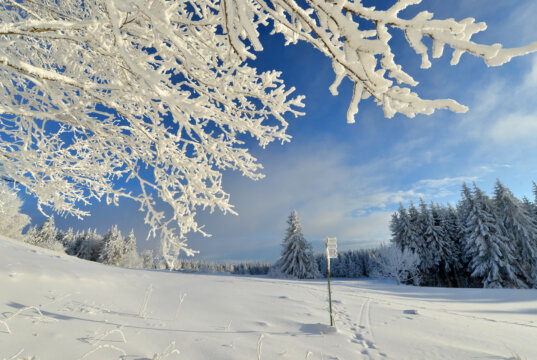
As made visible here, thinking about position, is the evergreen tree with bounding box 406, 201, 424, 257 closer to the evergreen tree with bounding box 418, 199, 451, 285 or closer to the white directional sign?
the evergreen tree with bounding box 418, 199, 451, 285

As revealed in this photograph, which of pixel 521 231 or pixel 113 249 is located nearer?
pixel 521 231

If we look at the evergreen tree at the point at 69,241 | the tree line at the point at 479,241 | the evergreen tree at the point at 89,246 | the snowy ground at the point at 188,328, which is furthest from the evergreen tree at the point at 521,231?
the evergreen tree at the point at 69,241

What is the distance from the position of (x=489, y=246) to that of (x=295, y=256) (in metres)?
22.4

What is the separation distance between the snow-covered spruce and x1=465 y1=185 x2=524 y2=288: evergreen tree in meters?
19.3

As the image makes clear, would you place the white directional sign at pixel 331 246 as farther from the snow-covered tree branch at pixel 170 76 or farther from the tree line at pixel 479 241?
the tree line at pixel 479 241

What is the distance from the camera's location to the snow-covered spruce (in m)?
32.8

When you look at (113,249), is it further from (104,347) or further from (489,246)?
(489,246)

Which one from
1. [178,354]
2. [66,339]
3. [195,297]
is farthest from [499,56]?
[195,297]

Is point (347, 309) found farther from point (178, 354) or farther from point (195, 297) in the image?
point (178, 354)

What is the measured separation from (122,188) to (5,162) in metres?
1.19

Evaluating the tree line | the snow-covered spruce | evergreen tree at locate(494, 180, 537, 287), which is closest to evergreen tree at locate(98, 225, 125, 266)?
the snow-covered spruce

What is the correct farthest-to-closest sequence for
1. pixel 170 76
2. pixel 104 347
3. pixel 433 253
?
pixel 433 253 < pixel 104 347 < pixel 170 76

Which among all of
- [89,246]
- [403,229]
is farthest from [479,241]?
[89,246]

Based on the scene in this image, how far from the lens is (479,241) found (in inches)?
1021
